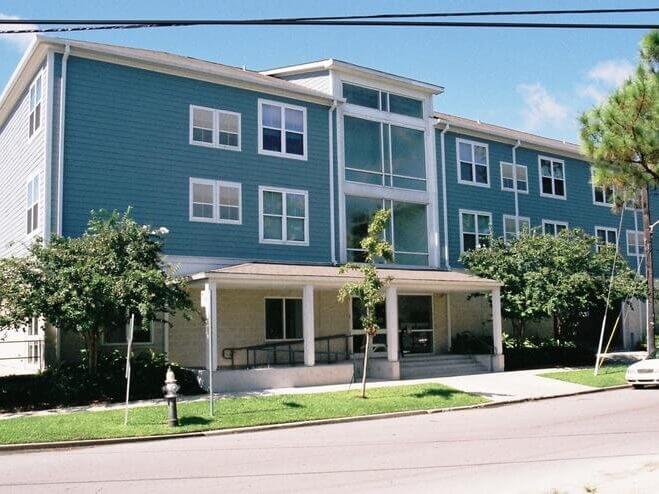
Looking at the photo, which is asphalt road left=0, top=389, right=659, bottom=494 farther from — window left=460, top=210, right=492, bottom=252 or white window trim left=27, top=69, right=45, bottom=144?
window left=460, top=210, right=492, bottom=252

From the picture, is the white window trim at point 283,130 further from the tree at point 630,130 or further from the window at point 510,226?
the tree at point 630,130

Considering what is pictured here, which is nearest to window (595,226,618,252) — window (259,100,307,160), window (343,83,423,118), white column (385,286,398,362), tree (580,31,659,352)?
window (343,83,423,118)

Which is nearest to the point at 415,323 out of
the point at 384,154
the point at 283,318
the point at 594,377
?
the point at 283,318

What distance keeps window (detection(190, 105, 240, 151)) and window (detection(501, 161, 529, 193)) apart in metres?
12.8

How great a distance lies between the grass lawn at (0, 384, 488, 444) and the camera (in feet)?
43.8

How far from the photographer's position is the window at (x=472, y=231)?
28.8 meters

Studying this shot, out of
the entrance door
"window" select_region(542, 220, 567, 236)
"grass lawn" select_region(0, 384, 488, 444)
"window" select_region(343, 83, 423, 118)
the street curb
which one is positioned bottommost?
the street curb

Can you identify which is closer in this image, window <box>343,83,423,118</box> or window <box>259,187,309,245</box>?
window <box>259,187,309,245</box>

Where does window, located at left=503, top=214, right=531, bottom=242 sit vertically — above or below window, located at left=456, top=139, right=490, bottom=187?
below

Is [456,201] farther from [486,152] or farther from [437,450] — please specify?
[437,450]

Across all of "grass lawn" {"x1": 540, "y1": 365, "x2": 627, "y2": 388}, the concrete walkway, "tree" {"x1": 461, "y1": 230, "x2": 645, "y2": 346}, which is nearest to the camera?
the concrete walkway

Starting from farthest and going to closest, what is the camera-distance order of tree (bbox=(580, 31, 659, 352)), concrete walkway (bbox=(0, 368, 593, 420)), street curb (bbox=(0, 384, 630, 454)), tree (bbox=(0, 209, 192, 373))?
1. concrete walkway (bbox=(0, 368, 593, 420))
2. tree (bbox=(0, 209, 192, 373))
3. tree (bbox=(580, 31, 659, 352))
4. street curb (bbox=(0, 384, 630, 454))

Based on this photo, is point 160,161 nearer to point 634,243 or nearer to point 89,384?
point 89,384

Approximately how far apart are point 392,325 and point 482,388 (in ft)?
11.3
